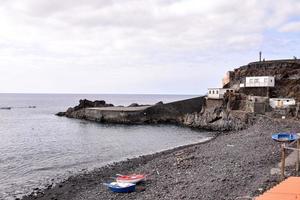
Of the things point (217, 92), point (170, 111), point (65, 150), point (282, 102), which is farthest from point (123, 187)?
point (217, 92)

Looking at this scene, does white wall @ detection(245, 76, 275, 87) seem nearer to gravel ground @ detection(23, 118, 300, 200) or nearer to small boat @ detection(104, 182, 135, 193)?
gravel ground @ detection(23, 118, 300, 200)

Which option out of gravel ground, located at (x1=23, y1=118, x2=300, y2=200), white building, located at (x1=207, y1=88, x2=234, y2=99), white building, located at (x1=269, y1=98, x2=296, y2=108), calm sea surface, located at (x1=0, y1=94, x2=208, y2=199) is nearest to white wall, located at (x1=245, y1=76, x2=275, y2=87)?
white building, located at (x1=207, y1=88, x2=234, y2=99)

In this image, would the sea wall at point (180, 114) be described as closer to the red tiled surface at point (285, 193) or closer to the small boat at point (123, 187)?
the small boat at point (123, 187)

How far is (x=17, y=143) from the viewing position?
44281 millimetres

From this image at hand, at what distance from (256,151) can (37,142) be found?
29.6 meters

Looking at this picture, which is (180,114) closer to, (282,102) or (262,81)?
(262,81)

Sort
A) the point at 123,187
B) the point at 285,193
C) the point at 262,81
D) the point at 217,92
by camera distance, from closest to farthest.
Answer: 1. the point at 285,193
2. the point at 123,187
3. the point at 262,81
4. the point at 217,92

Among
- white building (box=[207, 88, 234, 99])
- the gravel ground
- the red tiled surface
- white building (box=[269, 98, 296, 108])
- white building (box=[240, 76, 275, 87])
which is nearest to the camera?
the red tiled surface

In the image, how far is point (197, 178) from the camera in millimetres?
18719

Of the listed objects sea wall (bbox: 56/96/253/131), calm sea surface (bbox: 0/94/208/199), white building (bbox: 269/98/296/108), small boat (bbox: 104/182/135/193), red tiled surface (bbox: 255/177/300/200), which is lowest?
calm sea surface (bbox: 0/94/208/199)

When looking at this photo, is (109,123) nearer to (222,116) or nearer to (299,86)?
(222,116)

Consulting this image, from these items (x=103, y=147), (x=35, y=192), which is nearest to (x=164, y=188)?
(x=35, y=192)

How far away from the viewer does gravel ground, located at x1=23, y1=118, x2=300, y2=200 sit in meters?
15.9

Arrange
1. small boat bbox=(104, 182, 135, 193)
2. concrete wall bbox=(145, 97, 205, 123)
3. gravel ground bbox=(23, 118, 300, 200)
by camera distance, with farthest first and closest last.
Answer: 1. concrete wall bbox=(145, 97, 205, 123)
2. small boat bbox=(104, 182, 135, 193)
3. gravel ground bbox=(23, 118, 300, 200)
